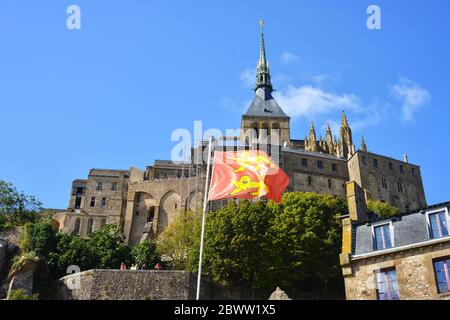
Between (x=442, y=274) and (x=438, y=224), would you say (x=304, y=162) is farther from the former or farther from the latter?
(x=442, y=274)

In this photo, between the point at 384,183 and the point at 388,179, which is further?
the point at 388,179

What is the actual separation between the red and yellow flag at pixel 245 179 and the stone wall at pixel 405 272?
22.4 ft

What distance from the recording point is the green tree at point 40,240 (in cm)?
4209

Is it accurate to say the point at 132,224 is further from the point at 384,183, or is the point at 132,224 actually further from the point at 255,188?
the point at 255,188

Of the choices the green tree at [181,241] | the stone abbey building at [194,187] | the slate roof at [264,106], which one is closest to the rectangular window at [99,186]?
the stone abbey building at [194,187]

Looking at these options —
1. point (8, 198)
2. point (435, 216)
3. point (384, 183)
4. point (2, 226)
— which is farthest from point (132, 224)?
point (435, 216)

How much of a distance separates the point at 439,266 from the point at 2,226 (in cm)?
4008

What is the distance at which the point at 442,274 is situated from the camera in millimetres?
21516

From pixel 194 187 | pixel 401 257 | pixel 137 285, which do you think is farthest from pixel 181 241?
pixel 401 257

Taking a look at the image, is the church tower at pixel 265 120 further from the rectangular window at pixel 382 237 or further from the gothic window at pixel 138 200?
the rectangular window at pixel 382 237

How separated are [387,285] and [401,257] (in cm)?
140

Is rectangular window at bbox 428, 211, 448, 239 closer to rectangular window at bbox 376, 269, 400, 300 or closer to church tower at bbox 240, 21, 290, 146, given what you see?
rectangular window at bbox 376, 269, 400, 300

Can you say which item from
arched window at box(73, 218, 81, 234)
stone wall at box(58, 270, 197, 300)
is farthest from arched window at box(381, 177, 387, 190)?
stone wall at box(58, 270, 197, 300)
